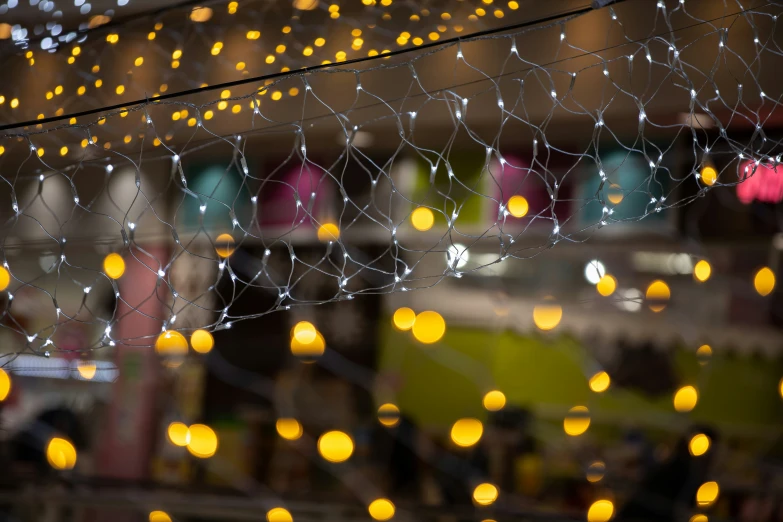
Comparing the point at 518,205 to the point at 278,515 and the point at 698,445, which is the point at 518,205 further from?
the point at 278,515

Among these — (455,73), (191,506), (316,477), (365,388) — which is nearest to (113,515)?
(191,506)

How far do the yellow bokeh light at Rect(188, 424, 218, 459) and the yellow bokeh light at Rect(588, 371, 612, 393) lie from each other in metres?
0.54

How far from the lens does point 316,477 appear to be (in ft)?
3.29

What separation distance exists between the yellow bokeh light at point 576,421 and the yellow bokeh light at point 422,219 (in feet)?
1.05

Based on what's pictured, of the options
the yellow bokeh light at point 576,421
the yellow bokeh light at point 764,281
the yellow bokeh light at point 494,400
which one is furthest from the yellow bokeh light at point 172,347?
the yellow bokeh light at point 764,281

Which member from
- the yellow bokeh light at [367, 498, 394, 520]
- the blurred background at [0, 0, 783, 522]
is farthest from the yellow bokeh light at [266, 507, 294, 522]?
the yellow bokeh light at [367, 498, 394, 520]

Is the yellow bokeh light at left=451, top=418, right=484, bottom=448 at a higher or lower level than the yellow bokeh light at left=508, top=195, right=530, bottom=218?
lower

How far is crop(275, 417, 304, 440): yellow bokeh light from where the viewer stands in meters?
1.02

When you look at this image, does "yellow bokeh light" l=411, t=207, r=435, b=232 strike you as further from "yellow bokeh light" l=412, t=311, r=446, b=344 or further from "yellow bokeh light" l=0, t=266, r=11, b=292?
"yellow bokeh light" l=0, t=266, r=11, b=292

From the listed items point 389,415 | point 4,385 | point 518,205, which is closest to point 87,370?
point 4,385

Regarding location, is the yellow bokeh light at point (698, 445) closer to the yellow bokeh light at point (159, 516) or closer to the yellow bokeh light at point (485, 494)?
the yellow bokeh light at point (485, 494)

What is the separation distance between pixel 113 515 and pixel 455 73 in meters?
0.80

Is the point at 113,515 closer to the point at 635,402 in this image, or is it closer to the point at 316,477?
the point at 316,477

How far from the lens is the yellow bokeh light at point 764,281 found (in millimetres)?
963
